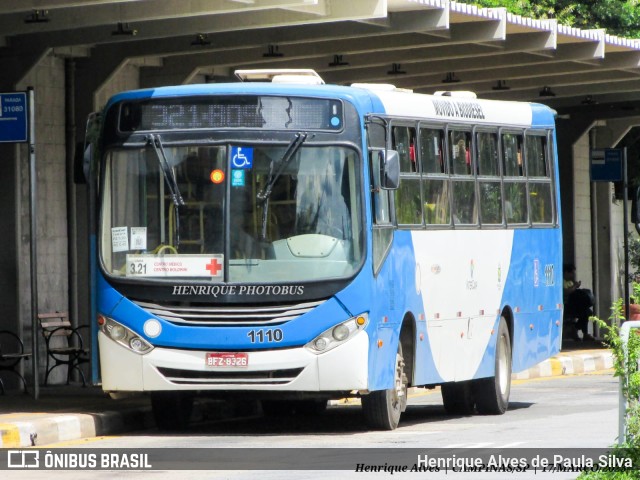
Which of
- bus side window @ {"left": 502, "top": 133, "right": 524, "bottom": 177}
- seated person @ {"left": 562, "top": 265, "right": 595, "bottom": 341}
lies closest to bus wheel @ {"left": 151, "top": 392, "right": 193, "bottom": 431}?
bus side window @ {"left": 502, "top": 133, "right": 524, "bottom": 177}

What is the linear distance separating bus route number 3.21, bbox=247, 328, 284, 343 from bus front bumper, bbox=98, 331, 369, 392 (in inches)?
4.0

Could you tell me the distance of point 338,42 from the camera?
23.2 meters

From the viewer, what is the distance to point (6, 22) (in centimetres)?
1922

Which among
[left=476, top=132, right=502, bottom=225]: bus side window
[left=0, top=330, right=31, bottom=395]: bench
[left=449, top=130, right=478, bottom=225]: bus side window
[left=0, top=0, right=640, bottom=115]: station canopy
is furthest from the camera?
[left=0, top=330, right=31, bottom=395]: bench

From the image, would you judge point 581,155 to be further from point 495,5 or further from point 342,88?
point 342,88

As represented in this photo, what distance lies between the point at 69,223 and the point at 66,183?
1.70 feet

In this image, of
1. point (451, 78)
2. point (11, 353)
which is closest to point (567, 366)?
point (451, 78)

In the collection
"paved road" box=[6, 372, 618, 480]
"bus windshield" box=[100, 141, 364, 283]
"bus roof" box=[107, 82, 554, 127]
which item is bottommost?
"paved road" box=[6, 372, 618, 480]

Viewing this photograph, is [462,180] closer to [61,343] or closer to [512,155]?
[512,155]

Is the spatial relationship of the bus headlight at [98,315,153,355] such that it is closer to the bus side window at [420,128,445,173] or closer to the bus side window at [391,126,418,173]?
the bus side window at [391,126,418,173]

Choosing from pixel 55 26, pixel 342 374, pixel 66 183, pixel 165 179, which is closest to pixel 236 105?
pixel 165 179

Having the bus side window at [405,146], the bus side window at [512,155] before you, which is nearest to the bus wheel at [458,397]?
the bus side window at [512,155]

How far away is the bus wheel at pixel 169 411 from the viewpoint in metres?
15.6

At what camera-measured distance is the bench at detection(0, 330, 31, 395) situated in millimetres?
19547
